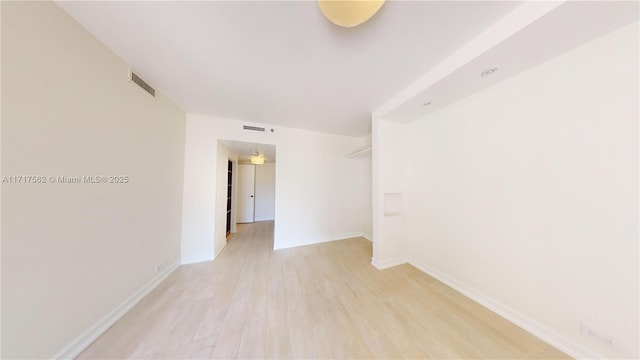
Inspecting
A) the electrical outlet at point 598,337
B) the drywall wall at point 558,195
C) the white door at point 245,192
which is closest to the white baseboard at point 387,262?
the drywall wall at point 558,195

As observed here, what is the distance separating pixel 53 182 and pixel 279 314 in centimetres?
212

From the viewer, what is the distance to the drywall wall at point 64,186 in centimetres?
103

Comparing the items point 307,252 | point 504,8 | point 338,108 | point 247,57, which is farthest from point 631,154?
point 307,252

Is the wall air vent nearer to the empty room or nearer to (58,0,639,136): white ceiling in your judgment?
the empty room

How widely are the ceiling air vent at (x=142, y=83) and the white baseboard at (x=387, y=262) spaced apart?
12.9 ft

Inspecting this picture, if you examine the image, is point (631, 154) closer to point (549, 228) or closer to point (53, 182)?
point (549, 228)

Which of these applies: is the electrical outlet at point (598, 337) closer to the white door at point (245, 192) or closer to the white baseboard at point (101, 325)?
the white baseboard at point (101, 325)

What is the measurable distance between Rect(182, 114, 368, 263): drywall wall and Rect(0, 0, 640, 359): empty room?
0.31 m

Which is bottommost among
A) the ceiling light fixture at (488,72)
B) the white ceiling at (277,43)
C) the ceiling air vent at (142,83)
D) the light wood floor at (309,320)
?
the light wood floor at (309,320)

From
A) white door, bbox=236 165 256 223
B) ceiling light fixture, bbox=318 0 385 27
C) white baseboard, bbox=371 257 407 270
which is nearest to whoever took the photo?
ceiling light fixture, bbox=318 0 385 27

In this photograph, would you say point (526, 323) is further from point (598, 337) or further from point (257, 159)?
point (257, 159)

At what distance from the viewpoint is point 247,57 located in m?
1.65

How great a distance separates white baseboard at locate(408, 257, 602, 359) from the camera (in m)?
1.31

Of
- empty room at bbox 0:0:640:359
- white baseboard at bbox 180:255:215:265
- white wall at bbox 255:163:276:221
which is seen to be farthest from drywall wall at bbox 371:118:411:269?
white wall at bbox 255:163:276:221
